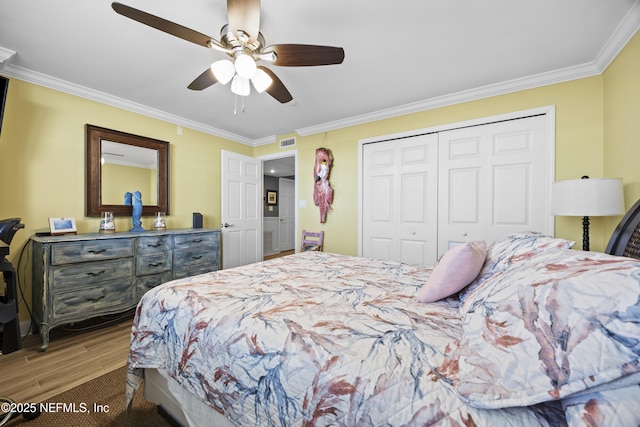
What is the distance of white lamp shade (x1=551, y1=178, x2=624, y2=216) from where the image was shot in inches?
70.2

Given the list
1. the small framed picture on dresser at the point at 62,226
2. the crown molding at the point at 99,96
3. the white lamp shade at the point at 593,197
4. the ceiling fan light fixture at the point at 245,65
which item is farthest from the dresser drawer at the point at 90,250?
the white lamp shade at the point at 593,197

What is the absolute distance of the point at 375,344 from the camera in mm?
840

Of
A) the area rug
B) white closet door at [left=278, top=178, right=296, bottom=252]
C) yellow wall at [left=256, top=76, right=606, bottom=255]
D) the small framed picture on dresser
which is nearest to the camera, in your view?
the area rug

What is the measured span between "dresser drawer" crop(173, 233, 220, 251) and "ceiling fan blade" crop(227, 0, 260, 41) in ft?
7.94

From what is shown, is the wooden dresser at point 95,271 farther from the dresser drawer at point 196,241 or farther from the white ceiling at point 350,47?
the white ceiling at point 350,47

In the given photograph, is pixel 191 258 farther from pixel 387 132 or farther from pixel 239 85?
pixel 387 132

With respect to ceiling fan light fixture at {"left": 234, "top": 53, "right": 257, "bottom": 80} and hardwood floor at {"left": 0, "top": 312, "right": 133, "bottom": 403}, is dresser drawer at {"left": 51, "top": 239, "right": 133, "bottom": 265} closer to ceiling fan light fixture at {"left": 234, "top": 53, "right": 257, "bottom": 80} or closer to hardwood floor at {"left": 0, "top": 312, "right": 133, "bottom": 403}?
hardwood floor at {"left": 0, "top": 312, "right": 133, "bottom": 403}

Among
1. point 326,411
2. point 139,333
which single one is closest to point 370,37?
point 326,411

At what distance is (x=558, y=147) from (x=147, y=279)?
447 cm

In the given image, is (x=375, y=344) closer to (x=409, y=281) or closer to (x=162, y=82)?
(x=409, y=281)

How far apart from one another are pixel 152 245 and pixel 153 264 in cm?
21

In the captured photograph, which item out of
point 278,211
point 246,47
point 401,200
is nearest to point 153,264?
point 246,47

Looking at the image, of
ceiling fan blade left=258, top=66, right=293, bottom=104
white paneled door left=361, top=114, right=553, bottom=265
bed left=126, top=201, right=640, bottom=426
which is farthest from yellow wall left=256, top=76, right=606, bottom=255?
bed left=126, top=201, right=640, bottom=426

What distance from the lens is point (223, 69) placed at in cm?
178
